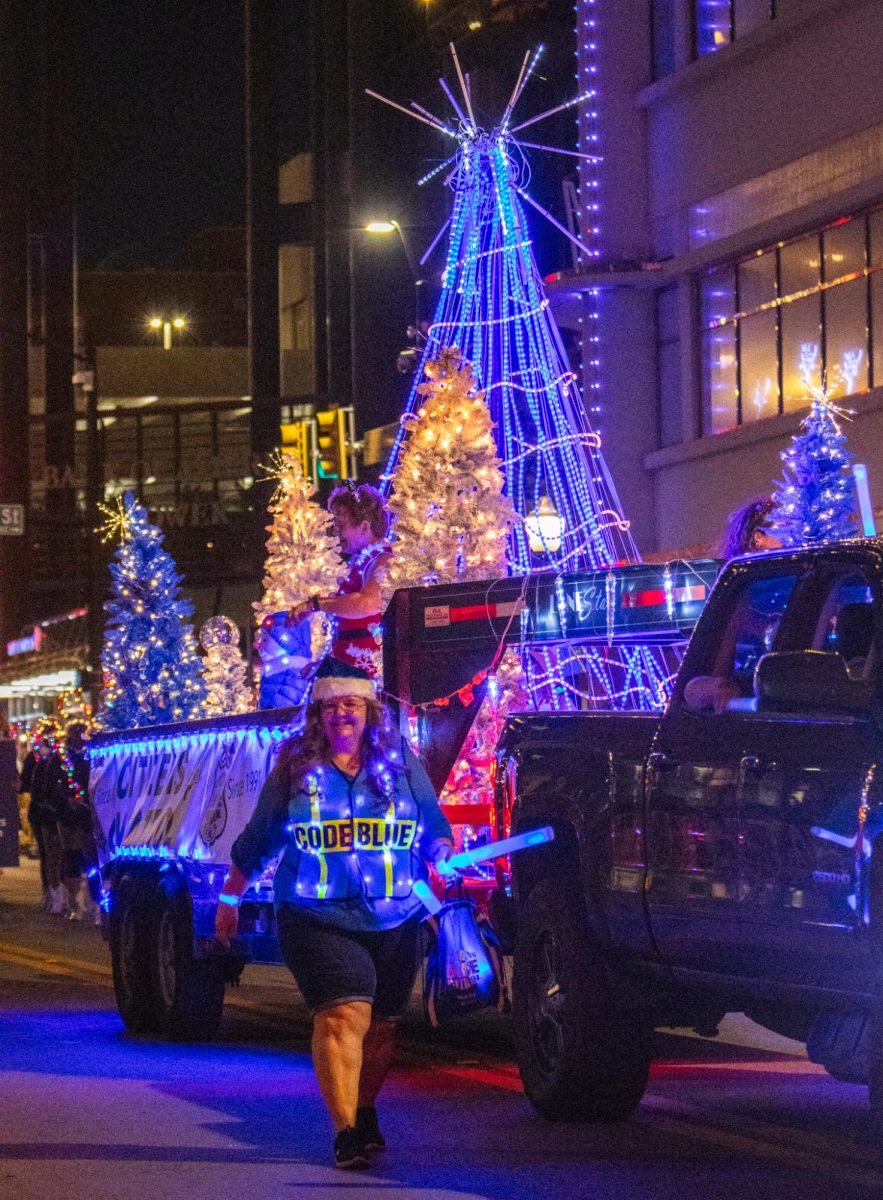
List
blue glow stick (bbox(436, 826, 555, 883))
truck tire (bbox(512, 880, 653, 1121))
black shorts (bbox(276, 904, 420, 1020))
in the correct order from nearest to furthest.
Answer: black shorts (bbox(276, 904, 420, 1020)) < truck tire (bbox(512, 880, 653, 1121)) < blue glow stick (bbox(436, 826, 555, 883))

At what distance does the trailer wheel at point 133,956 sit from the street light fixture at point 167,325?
3117 inches

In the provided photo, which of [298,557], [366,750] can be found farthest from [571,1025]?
[298,557]

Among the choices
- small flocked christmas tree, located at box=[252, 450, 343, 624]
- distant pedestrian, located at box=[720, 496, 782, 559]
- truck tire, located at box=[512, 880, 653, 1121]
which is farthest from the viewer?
small flocked christmas tree, located at box=[252, 450, 343, 624]

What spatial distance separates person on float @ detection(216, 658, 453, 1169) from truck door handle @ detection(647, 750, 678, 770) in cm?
80

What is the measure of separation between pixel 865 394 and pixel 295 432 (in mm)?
8542

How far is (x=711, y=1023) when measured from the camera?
9.16m

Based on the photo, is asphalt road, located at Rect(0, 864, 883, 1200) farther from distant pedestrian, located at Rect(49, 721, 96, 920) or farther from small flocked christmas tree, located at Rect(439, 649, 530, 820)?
distant pedestrian, located at Rect(49, 721, 96, 920)

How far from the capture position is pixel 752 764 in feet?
24.7

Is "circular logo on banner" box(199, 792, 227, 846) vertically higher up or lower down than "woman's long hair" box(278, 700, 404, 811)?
lower down

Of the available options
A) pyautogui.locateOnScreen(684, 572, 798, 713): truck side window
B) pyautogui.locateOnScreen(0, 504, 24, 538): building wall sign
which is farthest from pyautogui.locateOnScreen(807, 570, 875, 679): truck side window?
pyautogui.locateOnScreen(0, 504, 24, 538): building wall sign

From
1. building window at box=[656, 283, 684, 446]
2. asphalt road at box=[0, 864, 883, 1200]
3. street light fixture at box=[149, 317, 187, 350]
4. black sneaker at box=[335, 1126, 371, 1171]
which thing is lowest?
asphalt road at box=[0, 864, 883, 1200]

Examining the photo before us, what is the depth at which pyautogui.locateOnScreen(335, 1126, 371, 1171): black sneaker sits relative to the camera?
25.9ft

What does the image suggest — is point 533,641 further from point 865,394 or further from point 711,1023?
point 865,394

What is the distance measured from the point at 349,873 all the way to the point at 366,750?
0.47m
